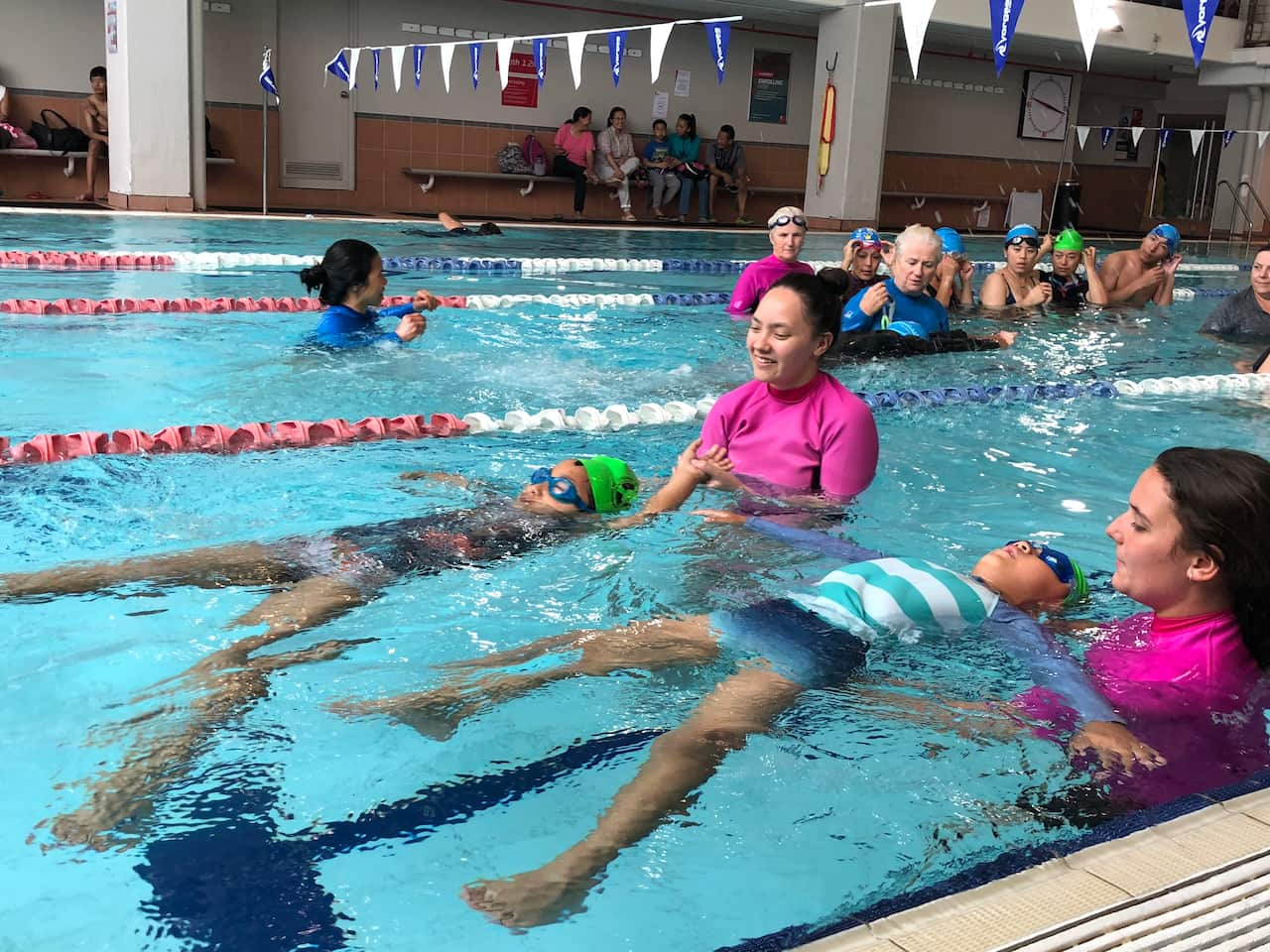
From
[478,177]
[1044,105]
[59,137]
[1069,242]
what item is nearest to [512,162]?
[478,177]

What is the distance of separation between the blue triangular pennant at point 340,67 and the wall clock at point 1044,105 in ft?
39.9

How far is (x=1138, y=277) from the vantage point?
998cm

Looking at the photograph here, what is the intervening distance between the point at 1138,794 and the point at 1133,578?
1.44 ft

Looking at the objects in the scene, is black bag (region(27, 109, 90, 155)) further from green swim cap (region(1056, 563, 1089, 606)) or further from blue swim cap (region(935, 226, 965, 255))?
green swim cap (region(1056, 563, 1089, 606))

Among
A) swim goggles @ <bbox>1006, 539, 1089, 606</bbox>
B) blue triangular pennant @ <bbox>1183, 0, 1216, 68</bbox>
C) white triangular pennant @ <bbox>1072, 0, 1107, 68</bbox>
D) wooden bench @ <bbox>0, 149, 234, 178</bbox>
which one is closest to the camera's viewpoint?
swim goggles @ <bbox>1006, 539, 1089, 606</bbox>

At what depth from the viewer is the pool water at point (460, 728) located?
1918 mm

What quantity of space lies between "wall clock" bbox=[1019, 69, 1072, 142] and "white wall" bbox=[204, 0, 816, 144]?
15.0 feet

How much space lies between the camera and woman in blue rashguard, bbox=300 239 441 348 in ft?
19.8

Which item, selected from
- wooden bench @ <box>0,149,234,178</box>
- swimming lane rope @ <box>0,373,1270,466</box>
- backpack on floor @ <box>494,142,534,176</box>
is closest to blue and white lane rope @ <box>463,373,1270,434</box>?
swimming lane rope @ <box>0,373,1270,466</box>

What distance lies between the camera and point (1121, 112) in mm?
23047

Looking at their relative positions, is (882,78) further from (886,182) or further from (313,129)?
(313,129)

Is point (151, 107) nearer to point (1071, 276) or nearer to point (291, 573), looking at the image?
point (1071, 276)

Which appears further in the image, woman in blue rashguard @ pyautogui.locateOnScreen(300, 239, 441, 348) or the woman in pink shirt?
the woman in pink shirt

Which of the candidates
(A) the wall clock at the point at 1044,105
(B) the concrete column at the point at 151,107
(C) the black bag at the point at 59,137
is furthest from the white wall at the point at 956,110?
(C) the black bag at the point at 59,137
